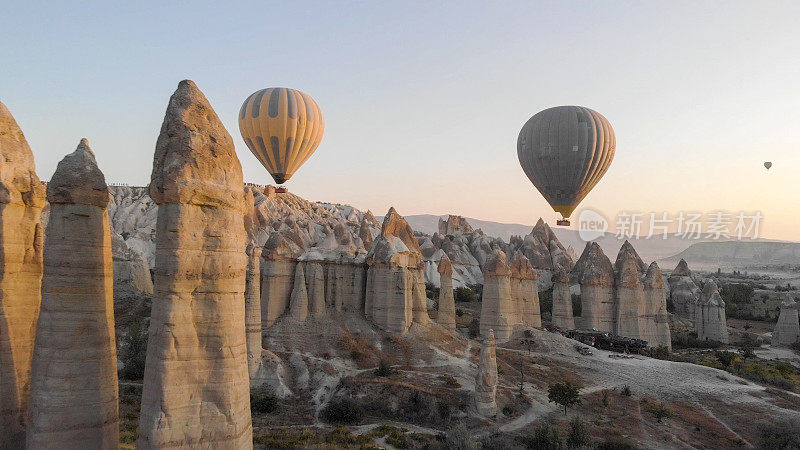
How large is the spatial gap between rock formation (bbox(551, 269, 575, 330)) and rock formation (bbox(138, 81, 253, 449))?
1528 inches

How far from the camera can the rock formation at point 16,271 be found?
13320 mm

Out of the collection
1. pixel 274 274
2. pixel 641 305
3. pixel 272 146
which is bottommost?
pixel 641 305

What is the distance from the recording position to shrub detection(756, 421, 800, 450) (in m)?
23.2

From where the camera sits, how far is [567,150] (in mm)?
42469

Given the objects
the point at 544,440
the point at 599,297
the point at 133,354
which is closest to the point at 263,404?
the point at 133,354

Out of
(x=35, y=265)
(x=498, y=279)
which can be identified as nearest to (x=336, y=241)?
(x=498, y=279)

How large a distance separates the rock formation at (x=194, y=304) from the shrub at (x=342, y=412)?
14801mm

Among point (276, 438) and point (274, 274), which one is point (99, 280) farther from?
point (274, 274)

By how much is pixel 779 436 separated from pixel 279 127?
4058 centimetres

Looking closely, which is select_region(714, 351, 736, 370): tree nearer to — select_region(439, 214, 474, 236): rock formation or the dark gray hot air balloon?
the dark gray hot air balloon

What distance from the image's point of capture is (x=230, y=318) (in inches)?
452

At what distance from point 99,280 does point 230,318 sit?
378 cm

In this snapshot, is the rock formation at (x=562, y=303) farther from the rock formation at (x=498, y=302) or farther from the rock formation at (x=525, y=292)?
the rock formation at (x=498, y=302)

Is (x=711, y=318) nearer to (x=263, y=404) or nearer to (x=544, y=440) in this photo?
(x=544, y=440)
